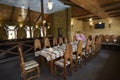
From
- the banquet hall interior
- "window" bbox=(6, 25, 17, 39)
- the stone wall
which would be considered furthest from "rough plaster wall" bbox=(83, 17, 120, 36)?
"window" bbox=(6, 25, 17, 39)

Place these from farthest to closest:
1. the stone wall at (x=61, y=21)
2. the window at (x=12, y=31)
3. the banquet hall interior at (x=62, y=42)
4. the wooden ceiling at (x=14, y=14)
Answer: the window at (x=12, y=31)
the wooden ceiling at (x=14, y=14)
the stone wall at (x=61, y=21)
the banquet hall interior at (x=62, y=42)

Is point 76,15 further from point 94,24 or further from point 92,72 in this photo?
point 92,72

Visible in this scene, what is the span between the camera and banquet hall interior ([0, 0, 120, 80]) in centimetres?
270

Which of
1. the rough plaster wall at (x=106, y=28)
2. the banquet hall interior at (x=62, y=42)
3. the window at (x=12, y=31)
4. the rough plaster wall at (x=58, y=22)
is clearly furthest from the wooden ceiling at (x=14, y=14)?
the rough plaster wall at (x=106, y=28)

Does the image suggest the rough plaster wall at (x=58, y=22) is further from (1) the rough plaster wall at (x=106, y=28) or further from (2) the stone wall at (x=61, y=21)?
(1) the rough plaster wall at (x=106, y=28)

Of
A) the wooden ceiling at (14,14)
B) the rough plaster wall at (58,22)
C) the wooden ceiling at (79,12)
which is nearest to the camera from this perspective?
the wooden ceiling at (79,12)

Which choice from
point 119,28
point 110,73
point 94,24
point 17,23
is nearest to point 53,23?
point 94,24

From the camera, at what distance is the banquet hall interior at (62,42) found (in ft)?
8.86

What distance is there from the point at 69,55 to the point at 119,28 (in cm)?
659

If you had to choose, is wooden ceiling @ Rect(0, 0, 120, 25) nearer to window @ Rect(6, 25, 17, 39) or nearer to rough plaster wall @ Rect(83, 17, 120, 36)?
rough plaster wall @ Rect(83, 17, 120, 36)

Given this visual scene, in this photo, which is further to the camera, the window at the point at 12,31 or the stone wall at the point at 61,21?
the window at the point at 12,31

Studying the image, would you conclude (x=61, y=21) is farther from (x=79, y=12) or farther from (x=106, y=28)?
(x=106, y=28)

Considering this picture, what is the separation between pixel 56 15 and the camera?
756cm

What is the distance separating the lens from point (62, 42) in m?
4.84
